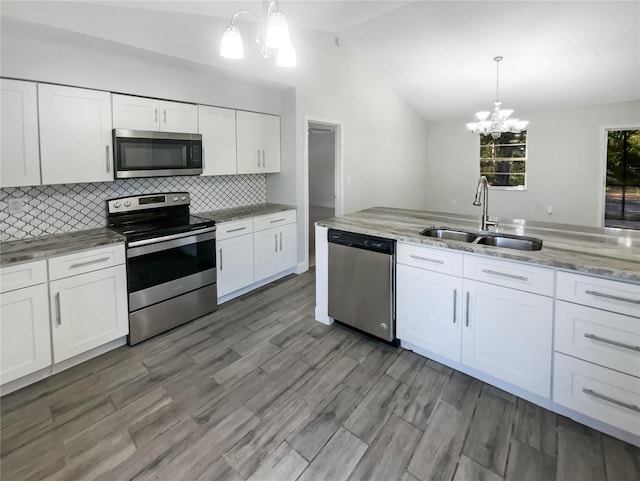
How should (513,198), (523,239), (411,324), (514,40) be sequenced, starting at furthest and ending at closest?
1. (513,198)
2. (514,40)
3. (411,324)
4. (523,239)

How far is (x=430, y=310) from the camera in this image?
250cm

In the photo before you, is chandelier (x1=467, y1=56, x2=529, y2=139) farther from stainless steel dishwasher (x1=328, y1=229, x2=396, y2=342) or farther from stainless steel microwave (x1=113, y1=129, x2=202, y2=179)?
stainless steel microwave (x1=113, y1=129, x2=202, y2=179)

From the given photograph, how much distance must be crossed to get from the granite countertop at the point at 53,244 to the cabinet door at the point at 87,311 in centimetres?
20

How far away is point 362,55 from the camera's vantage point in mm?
5438

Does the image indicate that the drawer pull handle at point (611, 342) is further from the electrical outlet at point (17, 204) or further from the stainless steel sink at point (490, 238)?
the electrical outlet at point (17, 204)

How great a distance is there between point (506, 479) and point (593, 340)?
2.72ft

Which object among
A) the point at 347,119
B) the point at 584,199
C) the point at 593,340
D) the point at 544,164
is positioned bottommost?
the point at 593,340

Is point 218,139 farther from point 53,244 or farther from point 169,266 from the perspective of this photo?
point 53,244

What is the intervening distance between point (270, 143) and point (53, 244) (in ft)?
8.33

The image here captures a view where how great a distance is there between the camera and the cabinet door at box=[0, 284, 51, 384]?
85.8 inches

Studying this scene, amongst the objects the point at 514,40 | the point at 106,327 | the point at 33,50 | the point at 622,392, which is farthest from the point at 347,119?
the point at 622,392

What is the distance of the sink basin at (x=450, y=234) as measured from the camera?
2.68 meters

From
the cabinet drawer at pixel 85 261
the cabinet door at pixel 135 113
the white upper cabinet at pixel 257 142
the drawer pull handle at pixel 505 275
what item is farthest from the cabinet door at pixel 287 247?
the drawer pull handle at pixel 505 275

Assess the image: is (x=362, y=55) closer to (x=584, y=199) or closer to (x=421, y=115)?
(x=421, y=115)
